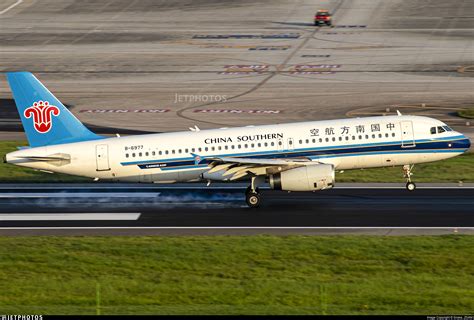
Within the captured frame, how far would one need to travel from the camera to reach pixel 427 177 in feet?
189

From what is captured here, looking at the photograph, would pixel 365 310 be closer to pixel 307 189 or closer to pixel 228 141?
pixel 307 189

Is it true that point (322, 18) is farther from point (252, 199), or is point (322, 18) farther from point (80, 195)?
point (252, 199)

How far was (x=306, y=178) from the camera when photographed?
159 ft

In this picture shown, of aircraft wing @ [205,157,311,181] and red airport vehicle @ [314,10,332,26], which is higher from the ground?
red airport vehicle @ [314,10,332,26]

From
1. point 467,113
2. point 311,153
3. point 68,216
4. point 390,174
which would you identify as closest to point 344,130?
point 311,153

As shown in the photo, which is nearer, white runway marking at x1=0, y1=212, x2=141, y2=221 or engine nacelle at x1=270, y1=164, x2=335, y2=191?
engine nacelle at x1=270, y1=164, x2=335, y2=191

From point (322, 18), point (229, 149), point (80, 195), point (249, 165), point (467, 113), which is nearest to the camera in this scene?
point (249, 165)

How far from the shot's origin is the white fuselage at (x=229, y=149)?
50312mm

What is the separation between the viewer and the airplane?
50188mm

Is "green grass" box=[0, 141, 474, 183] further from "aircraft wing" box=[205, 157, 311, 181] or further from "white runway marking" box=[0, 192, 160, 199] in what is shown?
"aircraft wing" box=[205, 157, 311, 181]

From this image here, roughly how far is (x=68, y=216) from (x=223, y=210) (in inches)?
300

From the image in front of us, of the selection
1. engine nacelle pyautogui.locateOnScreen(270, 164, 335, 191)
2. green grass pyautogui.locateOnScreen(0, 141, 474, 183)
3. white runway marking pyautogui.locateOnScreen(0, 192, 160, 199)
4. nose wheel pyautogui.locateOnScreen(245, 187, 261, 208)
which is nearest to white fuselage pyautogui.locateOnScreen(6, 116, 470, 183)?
engine nacelle pyautogui.locateOnScreen(270, 164, 335, 191)

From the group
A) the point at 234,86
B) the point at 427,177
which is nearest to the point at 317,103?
the point at 234,86

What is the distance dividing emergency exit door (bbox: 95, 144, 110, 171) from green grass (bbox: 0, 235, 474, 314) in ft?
22.8
